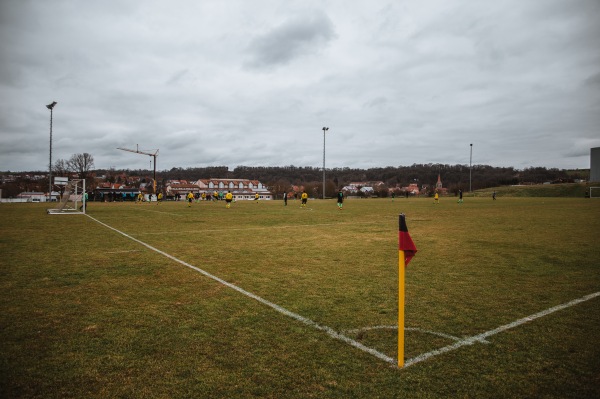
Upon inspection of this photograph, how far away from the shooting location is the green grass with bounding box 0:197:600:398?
11.5 feet

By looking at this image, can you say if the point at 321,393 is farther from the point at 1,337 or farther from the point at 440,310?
the point at 1,337

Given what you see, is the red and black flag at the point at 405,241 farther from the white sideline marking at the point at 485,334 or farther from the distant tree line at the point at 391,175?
the distant tree line at the point at 391,175

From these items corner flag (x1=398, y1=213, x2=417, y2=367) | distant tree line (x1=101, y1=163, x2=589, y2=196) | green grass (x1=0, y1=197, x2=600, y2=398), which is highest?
distant tree line (x1=101, y1=163, x2=589, y2=196)

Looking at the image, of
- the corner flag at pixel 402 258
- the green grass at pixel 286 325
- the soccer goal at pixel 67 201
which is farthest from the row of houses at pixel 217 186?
the corner flag at pixel 402 258

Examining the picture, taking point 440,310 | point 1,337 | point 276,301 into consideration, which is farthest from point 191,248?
point 440,310

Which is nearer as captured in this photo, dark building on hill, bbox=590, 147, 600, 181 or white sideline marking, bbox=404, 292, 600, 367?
white sideline marking, bbox=404, 292, 600, 367

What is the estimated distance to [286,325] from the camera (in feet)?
16.3

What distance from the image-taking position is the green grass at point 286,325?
351 centimetres

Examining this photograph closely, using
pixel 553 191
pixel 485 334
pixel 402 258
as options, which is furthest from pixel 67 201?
pixel 553 191

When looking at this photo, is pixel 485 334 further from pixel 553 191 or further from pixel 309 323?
pixel 553 191

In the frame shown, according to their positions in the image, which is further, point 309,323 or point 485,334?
point 309,323

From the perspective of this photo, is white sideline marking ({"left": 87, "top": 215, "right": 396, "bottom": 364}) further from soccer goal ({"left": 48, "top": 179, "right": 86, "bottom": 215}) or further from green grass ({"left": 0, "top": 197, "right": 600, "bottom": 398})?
soccer goal ({"left": 48, "top": 179, "right": 86, "bottom": 215})

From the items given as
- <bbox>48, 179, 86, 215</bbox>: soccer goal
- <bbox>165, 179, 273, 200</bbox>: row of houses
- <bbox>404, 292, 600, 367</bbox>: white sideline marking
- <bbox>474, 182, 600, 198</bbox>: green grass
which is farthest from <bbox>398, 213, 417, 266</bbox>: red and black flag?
<bbox>165, 179, 273, 200</bbox>: row of houses

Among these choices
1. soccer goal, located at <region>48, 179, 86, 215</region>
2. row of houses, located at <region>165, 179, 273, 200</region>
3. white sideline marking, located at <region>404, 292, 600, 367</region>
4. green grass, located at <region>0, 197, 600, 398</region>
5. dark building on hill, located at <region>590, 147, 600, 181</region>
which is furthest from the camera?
row of houses, located at <region>165, 179, 273, 200</region>
